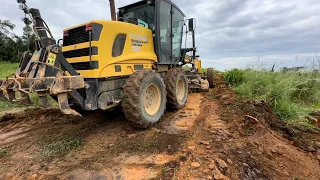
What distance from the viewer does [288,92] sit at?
573cm

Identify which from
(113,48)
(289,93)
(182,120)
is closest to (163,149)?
(182,120)

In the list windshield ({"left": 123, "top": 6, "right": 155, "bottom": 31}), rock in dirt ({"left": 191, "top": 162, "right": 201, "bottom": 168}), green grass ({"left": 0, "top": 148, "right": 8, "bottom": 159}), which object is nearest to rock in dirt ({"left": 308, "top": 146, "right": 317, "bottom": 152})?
rock in dirt ({"left": 191, "top": 162, "right": 201, "bottom": 168})

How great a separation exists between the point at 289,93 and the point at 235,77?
3539mm

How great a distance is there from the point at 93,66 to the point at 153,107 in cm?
147

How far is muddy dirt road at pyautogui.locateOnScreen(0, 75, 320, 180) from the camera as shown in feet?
8.86

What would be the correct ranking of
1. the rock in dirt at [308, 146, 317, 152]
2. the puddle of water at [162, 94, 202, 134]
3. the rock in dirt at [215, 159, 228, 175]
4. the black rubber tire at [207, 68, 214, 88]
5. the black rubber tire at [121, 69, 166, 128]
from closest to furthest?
the rock in dirt at [215, 159, 228, 175] < the rock in dirt at [308, 146, 317, 152] < the black rubber tire at [121, 69, 166, 128] < the puddle of water at [162, 94, 202, 134] < the black rubber tire at [207, 68, 214, 88]

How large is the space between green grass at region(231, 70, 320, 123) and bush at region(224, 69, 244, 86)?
1.44 m

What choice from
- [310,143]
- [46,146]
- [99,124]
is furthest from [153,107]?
[310,143]

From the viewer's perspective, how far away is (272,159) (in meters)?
2.93

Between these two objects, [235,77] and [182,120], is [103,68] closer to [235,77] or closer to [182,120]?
[182,120]

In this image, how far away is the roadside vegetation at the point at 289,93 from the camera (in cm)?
475

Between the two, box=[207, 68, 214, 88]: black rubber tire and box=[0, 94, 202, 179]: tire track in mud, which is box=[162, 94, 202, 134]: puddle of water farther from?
box=[207, 68, 214, 88]: black rubber tire

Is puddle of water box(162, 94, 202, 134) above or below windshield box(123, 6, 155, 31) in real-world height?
below

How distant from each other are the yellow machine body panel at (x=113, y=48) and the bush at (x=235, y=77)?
5.55 metres
